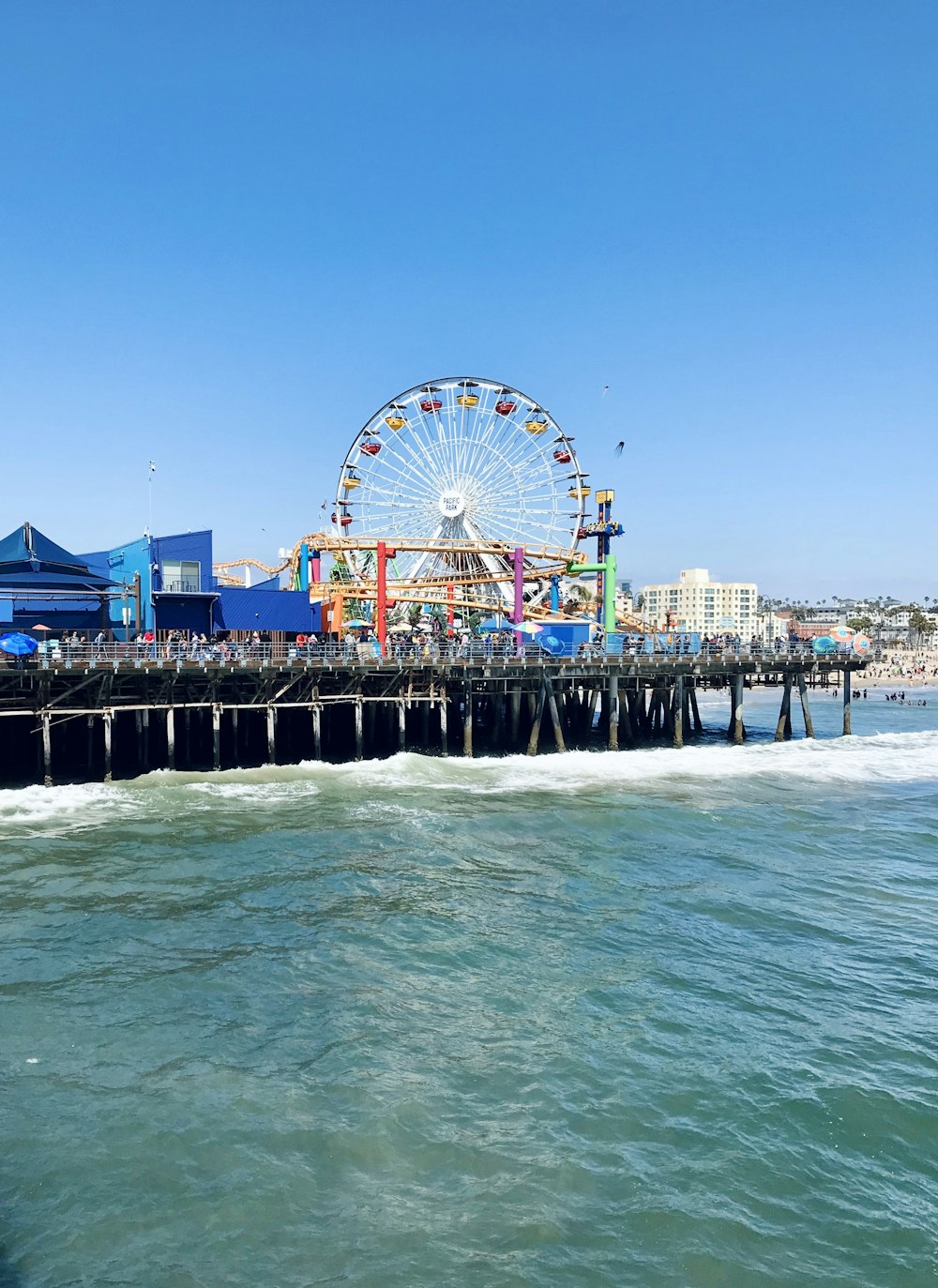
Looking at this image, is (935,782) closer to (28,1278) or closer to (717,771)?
(717,771)

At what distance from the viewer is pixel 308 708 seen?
44.2 m

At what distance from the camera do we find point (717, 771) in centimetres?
4053

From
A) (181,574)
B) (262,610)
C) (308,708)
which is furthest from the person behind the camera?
(262,610)

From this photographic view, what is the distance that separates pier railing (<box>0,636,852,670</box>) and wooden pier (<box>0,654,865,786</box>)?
0.69 ft

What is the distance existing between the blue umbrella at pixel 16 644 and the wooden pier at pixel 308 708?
0.81 metres

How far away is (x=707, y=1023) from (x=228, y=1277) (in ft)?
27.7

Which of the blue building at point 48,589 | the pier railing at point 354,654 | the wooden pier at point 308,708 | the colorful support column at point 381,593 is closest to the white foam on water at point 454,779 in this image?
the wooden pier at point 308,708

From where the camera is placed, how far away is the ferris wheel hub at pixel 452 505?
65.9 m

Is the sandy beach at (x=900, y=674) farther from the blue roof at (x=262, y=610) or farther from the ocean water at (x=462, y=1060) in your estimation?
the ocean water at (x=462, y=1060)

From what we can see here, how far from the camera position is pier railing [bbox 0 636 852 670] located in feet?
116

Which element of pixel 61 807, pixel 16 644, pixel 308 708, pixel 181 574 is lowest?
pixel 61 807

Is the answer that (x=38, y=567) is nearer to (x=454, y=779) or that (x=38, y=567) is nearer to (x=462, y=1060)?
(x=454, y=779)

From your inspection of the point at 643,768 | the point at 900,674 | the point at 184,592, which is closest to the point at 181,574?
the point at 184,592

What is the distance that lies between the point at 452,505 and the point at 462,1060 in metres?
54.8
